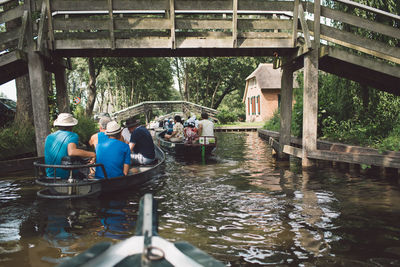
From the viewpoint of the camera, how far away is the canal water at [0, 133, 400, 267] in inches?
157

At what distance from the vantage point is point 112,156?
641cm

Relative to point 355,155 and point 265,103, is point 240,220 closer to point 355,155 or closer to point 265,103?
point 355,155

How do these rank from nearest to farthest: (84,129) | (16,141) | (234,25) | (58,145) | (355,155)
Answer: (58,145) → (355,155) → (234,25) → (16,141) → (84,129)

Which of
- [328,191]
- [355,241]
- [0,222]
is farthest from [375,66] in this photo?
[0,222]

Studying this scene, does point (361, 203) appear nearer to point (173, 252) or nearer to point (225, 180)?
point (225, 180)

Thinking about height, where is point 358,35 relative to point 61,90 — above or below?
above

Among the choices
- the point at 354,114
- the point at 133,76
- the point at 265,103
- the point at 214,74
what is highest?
the point at 214,74

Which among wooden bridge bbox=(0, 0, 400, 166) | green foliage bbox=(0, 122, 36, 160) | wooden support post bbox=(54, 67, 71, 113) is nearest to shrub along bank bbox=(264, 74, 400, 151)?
wooden bridge bbox=(0, 0, 400, 166)

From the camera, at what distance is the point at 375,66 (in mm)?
8555

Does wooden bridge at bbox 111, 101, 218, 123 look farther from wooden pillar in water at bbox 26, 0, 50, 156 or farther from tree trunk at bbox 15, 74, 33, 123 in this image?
wooden pillar in water at bbox 26, 0, 50, 156

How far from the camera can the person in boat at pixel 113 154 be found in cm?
627

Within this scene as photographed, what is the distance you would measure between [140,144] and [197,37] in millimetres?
3393

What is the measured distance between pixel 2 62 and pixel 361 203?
899 centimetres

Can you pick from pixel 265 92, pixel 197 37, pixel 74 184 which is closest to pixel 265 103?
pixel 265 92
